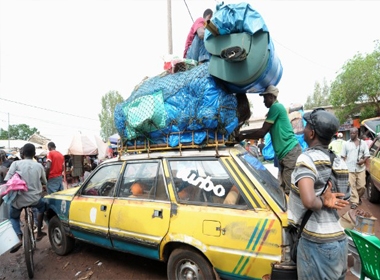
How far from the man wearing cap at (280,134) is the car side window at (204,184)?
2.11 feet

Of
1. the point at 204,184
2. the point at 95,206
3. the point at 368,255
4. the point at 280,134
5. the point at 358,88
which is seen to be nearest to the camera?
the point at 368,255

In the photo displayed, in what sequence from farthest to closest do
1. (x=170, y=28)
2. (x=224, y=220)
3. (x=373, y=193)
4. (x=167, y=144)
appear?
(x=170, y=28) → (x=373, y=193) → (x=167, y=144) → (x=224, y=220)

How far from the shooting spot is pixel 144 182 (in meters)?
2.82

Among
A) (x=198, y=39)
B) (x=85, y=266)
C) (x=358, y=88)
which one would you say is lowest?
(x=85, y=266)

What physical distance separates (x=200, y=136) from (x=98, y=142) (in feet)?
32.0

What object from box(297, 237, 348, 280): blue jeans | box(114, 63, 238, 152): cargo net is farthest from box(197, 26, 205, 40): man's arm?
box(297, 237, 348, 280): blue jeans

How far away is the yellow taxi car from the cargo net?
→ 18 cm

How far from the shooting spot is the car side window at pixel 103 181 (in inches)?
124

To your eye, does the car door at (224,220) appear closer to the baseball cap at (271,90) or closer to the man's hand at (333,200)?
the man's hand at (333,200)

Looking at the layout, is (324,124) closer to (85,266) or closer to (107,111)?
(85,266)

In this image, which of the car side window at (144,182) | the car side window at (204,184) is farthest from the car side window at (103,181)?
the car side window at (204,184)

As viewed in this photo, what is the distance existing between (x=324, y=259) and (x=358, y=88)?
1680cm

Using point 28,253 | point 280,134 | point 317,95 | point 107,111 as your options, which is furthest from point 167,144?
point 317,95

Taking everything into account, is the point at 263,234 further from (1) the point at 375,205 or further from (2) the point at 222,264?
(1) the point at 375,205
